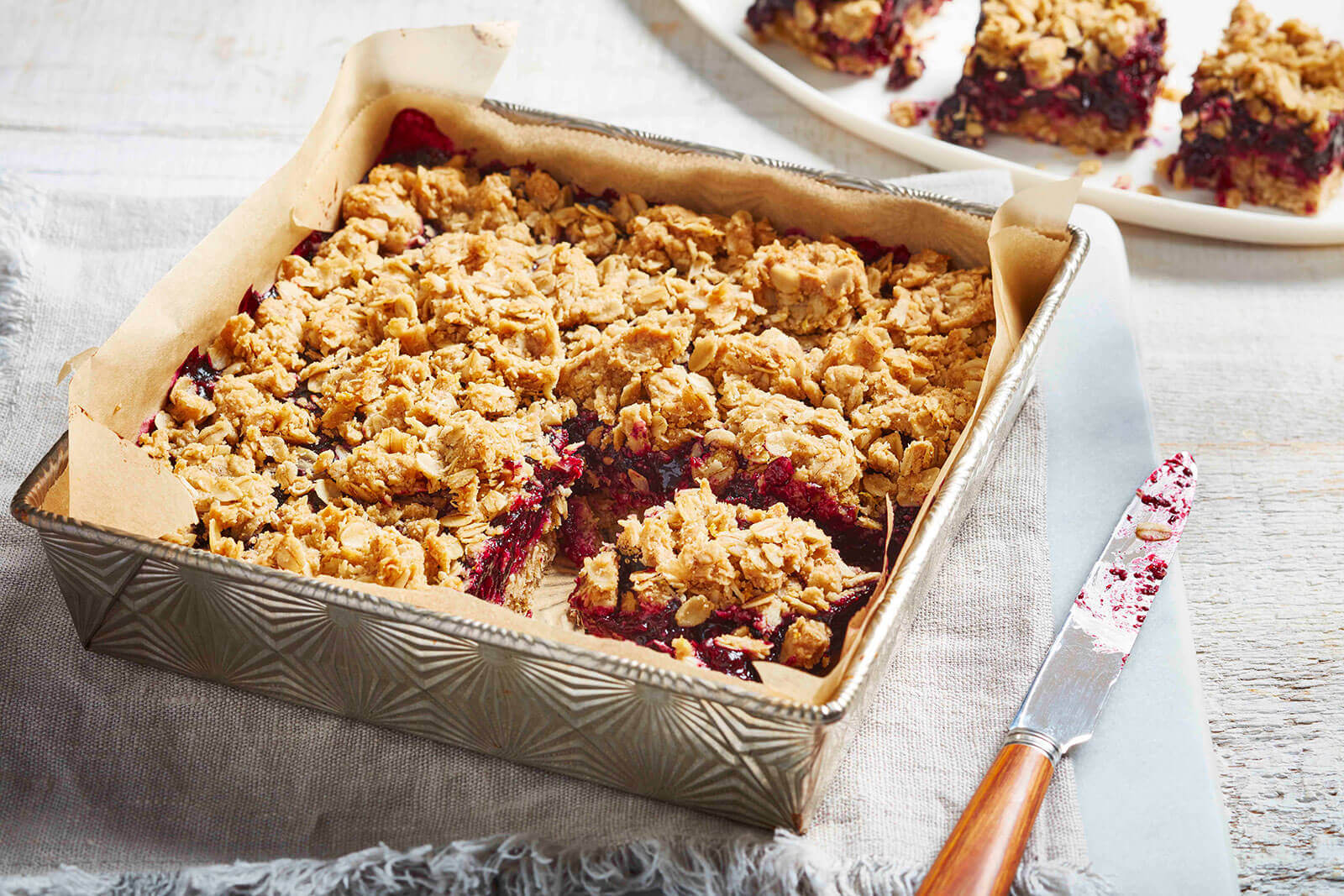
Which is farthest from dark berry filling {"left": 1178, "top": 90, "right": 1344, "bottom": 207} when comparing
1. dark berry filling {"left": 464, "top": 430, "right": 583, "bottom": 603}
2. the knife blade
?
dark berry filling {"left": 464, "top": 430, "right": 583, "bottom": 603}

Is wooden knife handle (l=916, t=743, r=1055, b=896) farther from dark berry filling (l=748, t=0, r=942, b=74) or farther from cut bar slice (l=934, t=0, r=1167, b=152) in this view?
dark berry filling (l=748, t=0, r=942, b=74)

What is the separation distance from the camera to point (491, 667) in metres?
1.78

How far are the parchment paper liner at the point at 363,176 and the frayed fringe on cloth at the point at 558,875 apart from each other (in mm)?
354

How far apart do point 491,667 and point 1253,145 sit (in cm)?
238

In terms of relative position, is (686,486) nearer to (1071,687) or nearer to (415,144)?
(1071,687)

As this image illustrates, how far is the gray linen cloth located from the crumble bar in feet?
0.86

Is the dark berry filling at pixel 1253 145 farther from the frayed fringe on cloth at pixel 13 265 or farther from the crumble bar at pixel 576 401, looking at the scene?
the frayed fringe on cloth at pixel 13 265

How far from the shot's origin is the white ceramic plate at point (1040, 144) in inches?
120

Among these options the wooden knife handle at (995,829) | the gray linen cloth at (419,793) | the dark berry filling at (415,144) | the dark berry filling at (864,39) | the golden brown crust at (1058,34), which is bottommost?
the gray linen cloth at (419,793)

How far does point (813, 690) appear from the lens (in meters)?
1.65

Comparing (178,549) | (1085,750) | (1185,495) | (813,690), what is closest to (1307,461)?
(1185,495)

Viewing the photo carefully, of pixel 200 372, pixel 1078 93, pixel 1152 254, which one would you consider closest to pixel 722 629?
pixel 200 372

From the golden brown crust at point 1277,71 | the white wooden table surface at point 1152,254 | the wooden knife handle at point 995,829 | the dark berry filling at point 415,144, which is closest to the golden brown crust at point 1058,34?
the golden brown crust at point 1277,71

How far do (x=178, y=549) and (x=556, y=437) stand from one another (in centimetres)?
67
